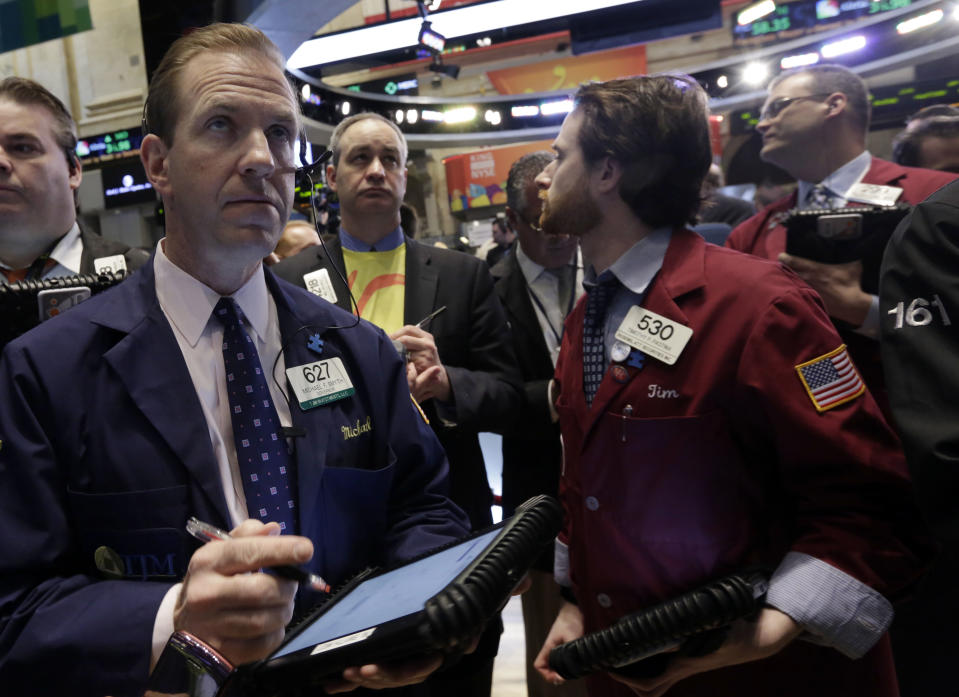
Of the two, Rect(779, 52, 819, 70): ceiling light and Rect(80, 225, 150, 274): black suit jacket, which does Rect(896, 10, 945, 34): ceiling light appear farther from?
Rect(80, 225, 150, 274): black suit jacket

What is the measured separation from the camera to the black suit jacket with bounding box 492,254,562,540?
240cm

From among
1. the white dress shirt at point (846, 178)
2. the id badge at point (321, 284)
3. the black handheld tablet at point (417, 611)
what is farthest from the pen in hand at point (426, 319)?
the white dress shirt at point (846, 178)

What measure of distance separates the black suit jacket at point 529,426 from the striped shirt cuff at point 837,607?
1229 mm

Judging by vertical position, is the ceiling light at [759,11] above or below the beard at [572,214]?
above

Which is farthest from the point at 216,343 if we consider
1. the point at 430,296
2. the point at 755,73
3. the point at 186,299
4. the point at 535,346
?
the point at 755,73

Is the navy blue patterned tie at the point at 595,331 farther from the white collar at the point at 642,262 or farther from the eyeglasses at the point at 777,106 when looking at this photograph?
the eyeglasses at the point at 777,106

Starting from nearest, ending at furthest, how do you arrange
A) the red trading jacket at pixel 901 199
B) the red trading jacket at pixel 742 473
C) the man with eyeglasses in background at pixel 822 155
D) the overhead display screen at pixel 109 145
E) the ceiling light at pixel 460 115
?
the red trading jacket at pixel 742 473, the red trading jacket at pixel 901 199, the man with eyeglasses in background at pixel 822 155, the overhead display screen at pixel 109 145, the ceiling light at pixel 460 115

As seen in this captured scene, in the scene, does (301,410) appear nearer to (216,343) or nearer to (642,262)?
(216,343)

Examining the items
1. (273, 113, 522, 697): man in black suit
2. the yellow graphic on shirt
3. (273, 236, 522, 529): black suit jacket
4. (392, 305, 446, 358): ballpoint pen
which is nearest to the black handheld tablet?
(392, 305, 446, 358): ballpoint pen

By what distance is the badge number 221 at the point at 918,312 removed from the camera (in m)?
1.01

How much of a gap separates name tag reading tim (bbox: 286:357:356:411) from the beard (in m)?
0.72

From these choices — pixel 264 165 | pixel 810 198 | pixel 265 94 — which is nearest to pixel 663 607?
pixel 264 165

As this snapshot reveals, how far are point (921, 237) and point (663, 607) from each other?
2.18ft

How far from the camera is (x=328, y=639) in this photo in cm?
82
